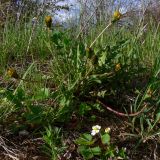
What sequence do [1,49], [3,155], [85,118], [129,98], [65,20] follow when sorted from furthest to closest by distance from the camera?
1. [65,20]
2. [1,49]
3. [129,98]
4. [85,118]
5. [3,155]

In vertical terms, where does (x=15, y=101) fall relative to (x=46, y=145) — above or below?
above

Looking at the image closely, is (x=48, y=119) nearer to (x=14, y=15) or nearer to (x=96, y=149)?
(x=96, y=149)

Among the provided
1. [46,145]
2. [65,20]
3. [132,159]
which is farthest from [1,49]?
[132,159]

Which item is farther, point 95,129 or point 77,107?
point 77,107

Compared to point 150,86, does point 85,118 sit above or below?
below

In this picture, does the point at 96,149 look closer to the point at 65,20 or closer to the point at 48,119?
Answer: the point at 48,119

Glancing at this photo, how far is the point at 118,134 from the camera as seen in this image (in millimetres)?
1879

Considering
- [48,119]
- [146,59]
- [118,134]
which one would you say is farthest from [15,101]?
[146,59]

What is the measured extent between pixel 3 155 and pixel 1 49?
3.27 ft

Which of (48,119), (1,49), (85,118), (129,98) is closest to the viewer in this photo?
(48,119)

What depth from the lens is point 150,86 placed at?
1.96 meters

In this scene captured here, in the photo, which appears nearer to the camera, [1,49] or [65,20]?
[1,49]

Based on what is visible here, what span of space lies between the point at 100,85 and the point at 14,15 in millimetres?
1687

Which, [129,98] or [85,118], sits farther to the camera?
[129,98]
